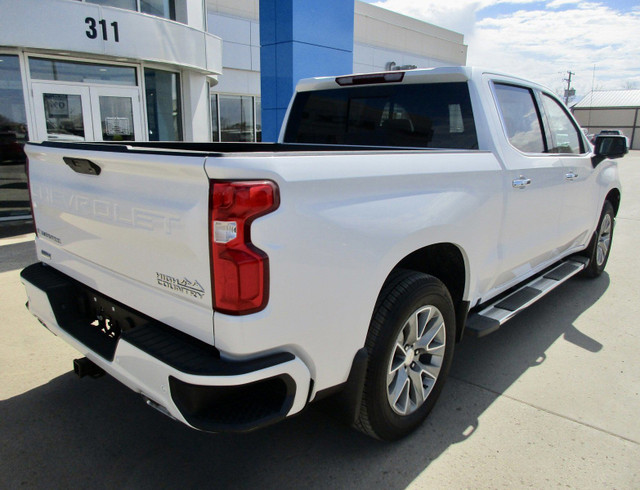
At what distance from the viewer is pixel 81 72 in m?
9.94

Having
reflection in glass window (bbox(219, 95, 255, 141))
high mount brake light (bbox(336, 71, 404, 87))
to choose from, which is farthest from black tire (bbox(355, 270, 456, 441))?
reflection in glass window (bbox(219, 95, 255, 141))

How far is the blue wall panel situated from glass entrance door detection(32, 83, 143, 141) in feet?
12.2

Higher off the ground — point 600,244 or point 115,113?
point 115,113

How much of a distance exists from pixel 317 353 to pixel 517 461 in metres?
1.36

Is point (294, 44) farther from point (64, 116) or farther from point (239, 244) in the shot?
point (239, 244)

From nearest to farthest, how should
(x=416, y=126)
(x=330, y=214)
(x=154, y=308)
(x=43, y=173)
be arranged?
(x=330, y=214) < (x=154, y=308) < (x=43, y=173) < (x=416, y=126)

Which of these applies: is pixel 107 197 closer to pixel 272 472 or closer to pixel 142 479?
pixel 142 479

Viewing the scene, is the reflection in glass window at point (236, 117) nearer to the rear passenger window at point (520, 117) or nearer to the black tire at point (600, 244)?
the black tire at point (600, 244)

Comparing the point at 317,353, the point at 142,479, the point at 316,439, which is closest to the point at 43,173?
the point at 142,479

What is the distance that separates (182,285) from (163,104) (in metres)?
11.0

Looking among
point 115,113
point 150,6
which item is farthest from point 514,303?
point 150,6

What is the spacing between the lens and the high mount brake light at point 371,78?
3.53 metres

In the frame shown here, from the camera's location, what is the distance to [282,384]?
196 centimetres

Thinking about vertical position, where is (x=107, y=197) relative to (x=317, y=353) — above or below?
above
